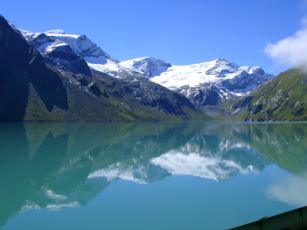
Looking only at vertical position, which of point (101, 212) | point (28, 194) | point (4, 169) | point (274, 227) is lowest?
point (274, 227)

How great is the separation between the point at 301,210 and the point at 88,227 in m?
15.9

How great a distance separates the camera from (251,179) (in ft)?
158

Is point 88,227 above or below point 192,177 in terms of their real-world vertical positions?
below

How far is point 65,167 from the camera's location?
58.2 metres

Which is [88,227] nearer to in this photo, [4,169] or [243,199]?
[243,199]

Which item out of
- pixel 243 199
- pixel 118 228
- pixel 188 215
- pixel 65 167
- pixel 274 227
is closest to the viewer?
pixel 274 227

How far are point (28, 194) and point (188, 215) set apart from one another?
49.7ft

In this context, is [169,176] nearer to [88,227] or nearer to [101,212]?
[101,212]

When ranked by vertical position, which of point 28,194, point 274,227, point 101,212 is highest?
point 28,194

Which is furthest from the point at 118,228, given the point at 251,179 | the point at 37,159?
the point at 37,159

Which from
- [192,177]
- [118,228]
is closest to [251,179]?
[192,177]

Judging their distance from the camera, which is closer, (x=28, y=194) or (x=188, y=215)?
(x=188, y=215)

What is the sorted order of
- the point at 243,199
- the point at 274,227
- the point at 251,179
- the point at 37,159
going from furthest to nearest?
the point at 37,159 → the point at 251,179 → the point at 243,199 → the point at 274,227

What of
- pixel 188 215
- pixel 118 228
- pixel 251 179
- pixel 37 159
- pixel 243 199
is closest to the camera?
pixel 118 228
